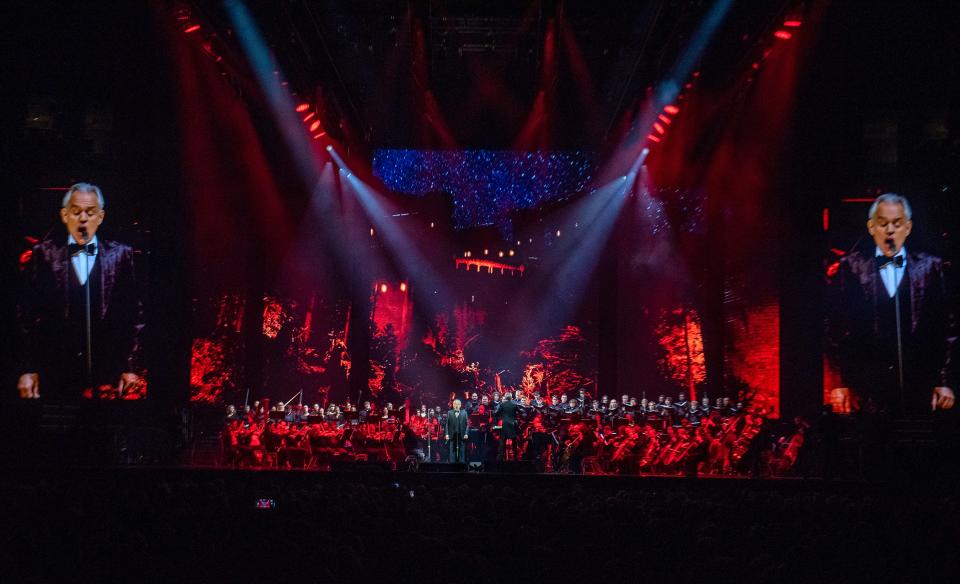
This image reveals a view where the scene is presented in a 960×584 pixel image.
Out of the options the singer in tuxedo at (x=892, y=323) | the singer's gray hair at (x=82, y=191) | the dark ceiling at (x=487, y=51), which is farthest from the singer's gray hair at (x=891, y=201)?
the singer's gray hair at (x=82, y=191)

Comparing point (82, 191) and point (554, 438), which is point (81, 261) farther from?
point (554, 438)

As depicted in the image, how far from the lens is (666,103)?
17.4 meters

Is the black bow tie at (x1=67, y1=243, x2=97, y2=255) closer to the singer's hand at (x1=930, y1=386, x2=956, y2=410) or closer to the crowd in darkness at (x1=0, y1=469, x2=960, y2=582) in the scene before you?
the crowd in darkness at (x1=0, y1=469, x2=960, y2=582)

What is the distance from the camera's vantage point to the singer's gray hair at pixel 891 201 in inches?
597

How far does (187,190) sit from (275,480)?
6.95 metres

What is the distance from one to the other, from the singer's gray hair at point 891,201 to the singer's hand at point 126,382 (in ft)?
46.5

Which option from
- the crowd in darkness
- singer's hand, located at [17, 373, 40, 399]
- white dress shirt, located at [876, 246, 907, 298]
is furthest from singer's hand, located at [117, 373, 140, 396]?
white dress shirt, located at [876, 246, 907, 298]

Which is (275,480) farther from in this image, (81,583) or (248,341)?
(81,583)

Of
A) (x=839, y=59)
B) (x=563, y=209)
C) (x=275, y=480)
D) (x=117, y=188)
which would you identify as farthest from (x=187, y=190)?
(x=839, y=59)

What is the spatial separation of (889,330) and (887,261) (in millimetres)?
1322

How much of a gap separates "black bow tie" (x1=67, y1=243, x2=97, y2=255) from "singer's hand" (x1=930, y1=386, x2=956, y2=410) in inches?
621

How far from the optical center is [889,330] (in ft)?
49.3

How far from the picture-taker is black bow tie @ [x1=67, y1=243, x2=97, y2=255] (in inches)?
609

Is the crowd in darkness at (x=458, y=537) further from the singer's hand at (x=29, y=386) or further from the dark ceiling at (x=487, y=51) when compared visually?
the dark ceiling at (x=487, y=51)
